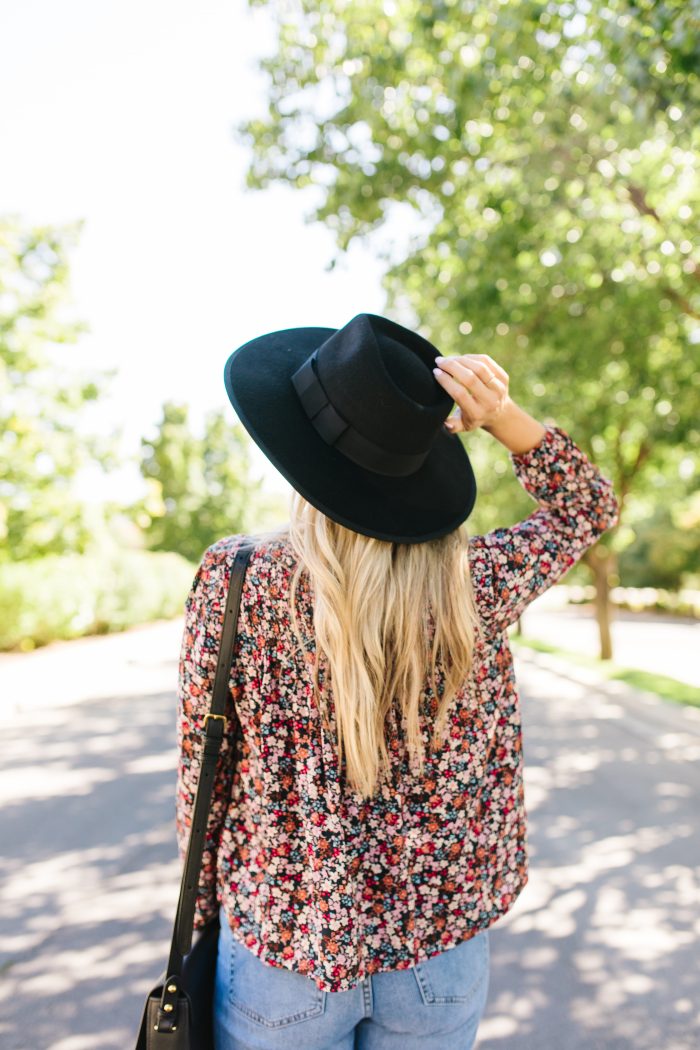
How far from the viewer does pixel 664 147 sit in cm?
812

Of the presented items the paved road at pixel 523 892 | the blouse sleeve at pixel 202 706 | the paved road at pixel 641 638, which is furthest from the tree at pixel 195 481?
the blouse sleeve at pixel 202 706

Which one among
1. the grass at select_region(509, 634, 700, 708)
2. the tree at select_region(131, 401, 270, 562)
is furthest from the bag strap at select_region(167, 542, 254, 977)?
the tree at select_region(131, 401, 270, 562)

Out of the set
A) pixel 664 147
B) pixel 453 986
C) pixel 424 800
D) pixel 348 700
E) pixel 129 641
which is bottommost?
pixel 129 641

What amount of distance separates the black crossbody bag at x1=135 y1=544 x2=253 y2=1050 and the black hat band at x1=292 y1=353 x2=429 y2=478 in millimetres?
250

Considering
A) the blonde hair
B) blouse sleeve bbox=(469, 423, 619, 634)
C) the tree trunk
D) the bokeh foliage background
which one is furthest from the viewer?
the tree trunk

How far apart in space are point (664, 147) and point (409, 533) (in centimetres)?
851

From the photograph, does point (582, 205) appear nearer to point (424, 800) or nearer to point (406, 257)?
point (406, 257)

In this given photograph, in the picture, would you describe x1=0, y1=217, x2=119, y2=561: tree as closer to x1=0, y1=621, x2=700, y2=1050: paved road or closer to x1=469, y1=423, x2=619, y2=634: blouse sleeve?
x1=0, y1=621, x2=700, y2=1050: paved road

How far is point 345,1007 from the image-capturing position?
4.38 ft

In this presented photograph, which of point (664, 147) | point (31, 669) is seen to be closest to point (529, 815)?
point (664, 147)

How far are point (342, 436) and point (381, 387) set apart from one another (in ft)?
0.38

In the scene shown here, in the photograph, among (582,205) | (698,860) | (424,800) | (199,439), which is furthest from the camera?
(199,439)

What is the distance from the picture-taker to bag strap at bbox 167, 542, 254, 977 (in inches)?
52.5

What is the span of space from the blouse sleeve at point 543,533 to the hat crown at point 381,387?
0.24 m
